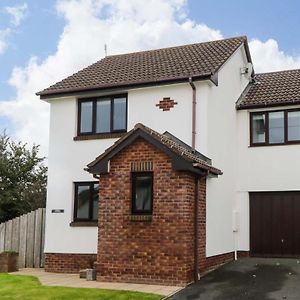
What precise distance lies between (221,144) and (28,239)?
23.7 feet

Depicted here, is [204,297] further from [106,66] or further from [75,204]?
[106,66]

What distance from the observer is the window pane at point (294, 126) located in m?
16.9

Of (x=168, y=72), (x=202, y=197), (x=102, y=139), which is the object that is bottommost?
(x=202, y=197)

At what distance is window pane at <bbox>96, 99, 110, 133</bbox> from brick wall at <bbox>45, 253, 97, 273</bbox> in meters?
3.98

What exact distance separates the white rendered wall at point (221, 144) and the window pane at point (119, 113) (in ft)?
8.57

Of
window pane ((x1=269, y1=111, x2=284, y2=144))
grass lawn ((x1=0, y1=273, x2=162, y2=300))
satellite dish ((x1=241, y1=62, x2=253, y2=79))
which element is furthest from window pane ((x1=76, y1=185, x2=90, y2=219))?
satellite dish ((x1=241, y1=62, x2=253, y2=79))

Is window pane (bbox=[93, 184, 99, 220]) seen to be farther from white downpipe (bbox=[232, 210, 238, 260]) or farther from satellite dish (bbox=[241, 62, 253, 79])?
Result: satellite dish (bbox=[241, 62, 253, 79])

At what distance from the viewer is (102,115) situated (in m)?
16.6

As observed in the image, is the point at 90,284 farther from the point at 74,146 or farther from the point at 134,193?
the point at 74,146

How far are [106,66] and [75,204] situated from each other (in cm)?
569

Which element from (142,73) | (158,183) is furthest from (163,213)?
(142,73)

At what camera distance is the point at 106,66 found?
63.4ft

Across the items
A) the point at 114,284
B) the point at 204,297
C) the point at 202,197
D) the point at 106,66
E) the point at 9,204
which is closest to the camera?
the point at 204,297

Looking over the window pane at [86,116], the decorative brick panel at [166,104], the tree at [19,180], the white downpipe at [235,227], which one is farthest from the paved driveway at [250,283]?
the tree at [19,180]
